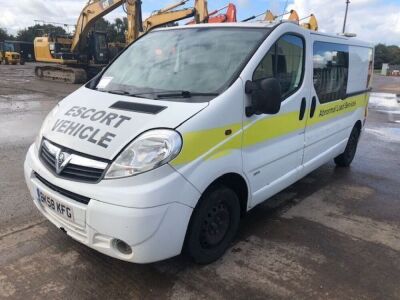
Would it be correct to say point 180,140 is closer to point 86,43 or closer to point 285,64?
point 285,64

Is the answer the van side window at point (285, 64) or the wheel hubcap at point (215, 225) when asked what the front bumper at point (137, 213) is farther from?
the van side window at point (285, 64)

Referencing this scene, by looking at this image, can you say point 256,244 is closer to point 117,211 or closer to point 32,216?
point 117,211

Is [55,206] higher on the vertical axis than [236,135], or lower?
lower

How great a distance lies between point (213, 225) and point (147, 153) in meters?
0.96

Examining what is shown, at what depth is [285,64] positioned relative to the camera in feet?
11.9

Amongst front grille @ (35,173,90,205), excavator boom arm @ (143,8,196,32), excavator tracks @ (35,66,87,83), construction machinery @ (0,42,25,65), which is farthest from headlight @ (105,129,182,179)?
construction machinery @ (0,42,25,65)

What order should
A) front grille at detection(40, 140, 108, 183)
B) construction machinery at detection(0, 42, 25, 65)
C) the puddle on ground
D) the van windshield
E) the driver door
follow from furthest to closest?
A: construction machinery at detection(0, 42, 25, 65)
the puddle on ground
the driver door
the van windshield
front grille at detection(40, 140, 108, 183)

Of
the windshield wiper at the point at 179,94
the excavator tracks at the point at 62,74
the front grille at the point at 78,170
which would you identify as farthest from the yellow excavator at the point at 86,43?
the front grille at the point at 78,170

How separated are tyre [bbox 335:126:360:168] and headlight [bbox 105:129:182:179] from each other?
4201 millimetres

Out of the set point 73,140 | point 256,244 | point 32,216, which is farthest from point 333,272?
point 32,216

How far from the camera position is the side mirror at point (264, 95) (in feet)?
9.80

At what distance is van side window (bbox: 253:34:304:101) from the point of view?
10.9ft

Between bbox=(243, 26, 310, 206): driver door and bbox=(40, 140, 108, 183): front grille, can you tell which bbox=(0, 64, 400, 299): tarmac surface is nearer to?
bbox=(243, 26, 310, 206): driver door

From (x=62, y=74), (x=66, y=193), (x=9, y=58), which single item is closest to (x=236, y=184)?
(x=66, y=193)
